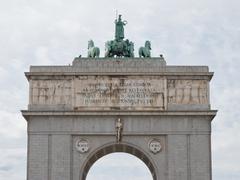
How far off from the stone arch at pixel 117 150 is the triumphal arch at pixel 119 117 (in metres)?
0.09

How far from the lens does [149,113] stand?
1793 inches

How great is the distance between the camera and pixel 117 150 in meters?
48.0

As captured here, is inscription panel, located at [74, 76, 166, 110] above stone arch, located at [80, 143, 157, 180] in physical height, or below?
above

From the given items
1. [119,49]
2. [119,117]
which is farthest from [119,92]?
[119,49]

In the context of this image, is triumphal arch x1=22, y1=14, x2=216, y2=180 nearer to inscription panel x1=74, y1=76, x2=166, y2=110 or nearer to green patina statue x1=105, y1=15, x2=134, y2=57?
inscription panel x1=74, y1=76, x2=166, y2=110

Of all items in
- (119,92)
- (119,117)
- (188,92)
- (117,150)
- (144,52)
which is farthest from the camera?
(117,150)

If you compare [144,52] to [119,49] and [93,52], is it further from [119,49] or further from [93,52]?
[93,52]

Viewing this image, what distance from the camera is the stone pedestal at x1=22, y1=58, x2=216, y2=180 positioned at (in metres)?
45.4

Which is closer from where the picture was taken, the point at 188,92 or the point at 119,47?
the point at 188,92

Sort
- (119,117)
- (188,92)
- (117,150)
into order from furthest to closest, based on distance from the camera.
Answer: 1. (117,150)
2. (188,92)
3. (119,117)

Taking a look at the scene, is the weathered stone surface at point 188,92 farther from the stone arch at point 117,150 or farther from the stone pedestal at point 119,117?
the stone arch at point 117,150

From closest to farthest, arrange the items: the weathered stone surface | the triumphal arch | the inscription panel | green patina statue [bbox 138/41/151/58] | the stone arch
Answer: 1. the triumphal arch
2. the stone arch
3. the inscription panel
4. the weathered stone surface
5. green patina statue [bbox 138/41/151/58]

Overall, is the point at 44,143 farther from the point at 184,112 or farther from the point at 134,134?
the point at 184,112

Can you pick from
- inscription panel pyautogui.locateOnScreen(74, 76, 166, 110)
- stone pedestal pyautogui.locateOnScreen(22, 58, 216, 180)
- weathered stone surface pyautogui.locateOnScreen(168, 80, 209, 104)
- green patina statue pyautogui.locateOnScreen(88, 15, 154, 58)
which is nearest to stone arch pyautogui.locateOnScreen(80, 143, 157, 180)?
stone pedestal pyautogui.locateOnScreen(22, 58, 216, 180)
